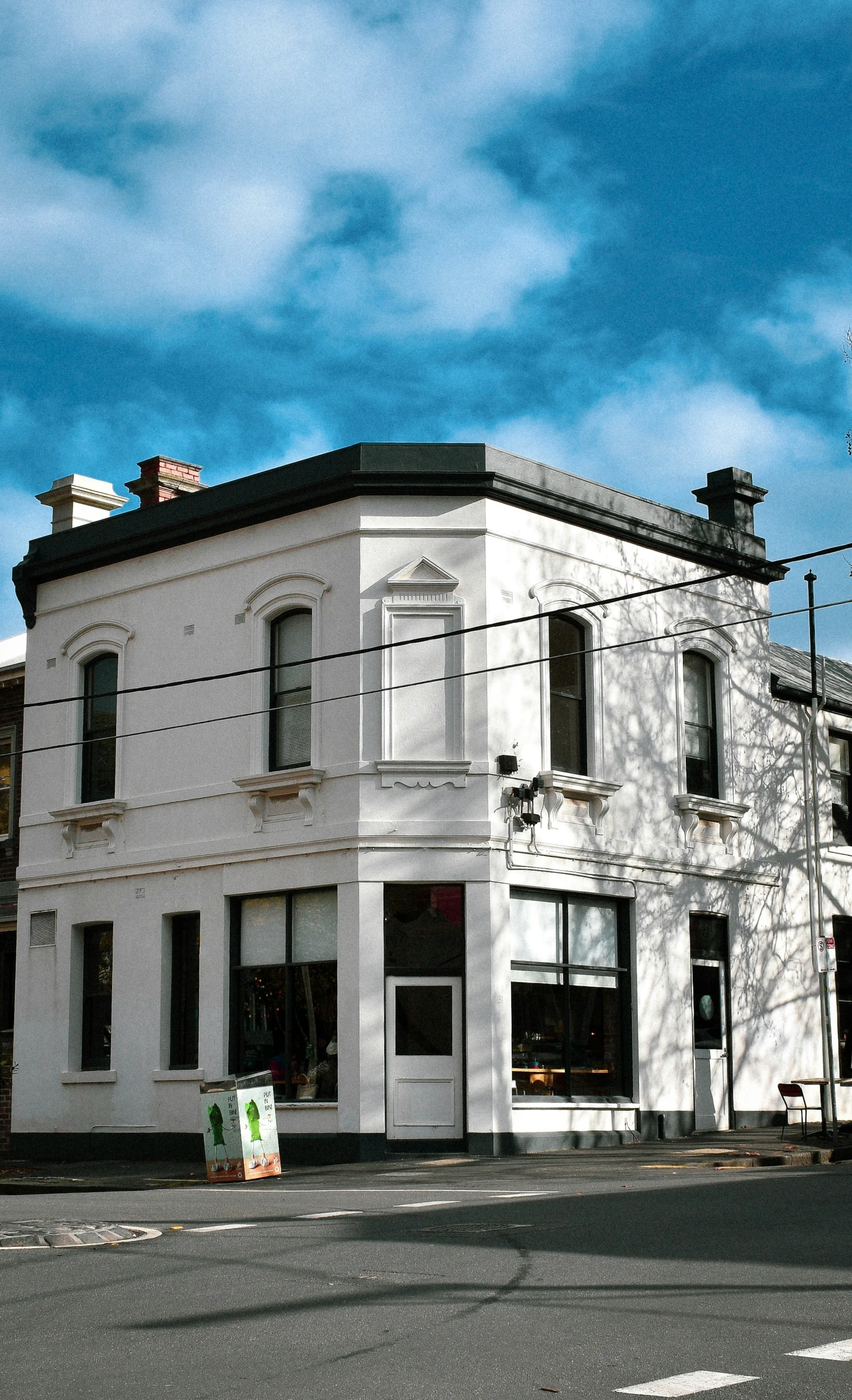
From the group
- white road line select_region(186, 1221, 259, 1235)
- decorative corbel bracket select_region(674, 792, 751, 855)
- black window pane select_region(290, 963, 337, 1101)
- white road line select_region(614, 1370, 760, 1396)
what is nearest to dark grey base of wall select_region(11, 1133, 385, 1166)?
black window pane select_region(290, 963, 337, 1101)

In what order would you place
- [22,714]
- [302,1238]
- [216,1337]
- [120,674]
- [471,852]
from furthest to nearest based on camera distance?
[22,714] → [120,674] → [471,852] → [302,1238] → [216,1337]

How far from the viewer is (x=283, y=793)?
72.1 feet

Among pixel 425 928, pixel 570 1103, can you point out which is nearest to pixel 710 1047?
pixel 570 1103

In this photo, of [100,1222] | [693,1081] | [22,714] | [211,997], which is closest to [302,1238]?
[100,1222]

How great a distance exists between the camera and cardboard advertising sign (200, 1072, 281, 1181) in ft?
60.1

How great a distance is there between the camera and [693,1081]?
2361 centimetres

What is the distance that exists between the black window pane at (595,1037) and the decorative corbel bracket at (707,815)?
2.76 meters

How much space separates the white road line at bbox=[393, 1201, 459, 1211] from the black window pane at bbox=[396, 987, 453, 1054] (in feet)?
22.4

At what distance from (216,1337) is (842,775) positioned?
875 inches

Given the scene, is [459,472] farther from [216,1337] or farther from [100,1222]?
[216,1337]

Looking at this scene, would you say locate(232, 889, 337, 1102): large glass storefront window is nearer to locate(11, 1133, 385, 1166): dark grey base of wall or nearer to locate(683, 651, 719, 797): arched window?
locate(11, 1133, 385, 1166): dark grey base of wall

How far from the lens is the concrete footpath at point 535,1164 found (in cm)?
1842

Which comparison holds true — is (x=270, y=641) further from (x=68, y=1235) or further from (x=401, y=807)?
(x=68, y=1235)

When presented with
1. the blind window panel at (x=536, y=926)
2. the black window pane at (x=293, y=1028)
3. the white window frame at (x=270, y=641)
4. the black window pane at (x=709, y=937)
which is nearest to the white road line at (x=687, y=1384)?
the blind window panel at (x=536, y=926)
